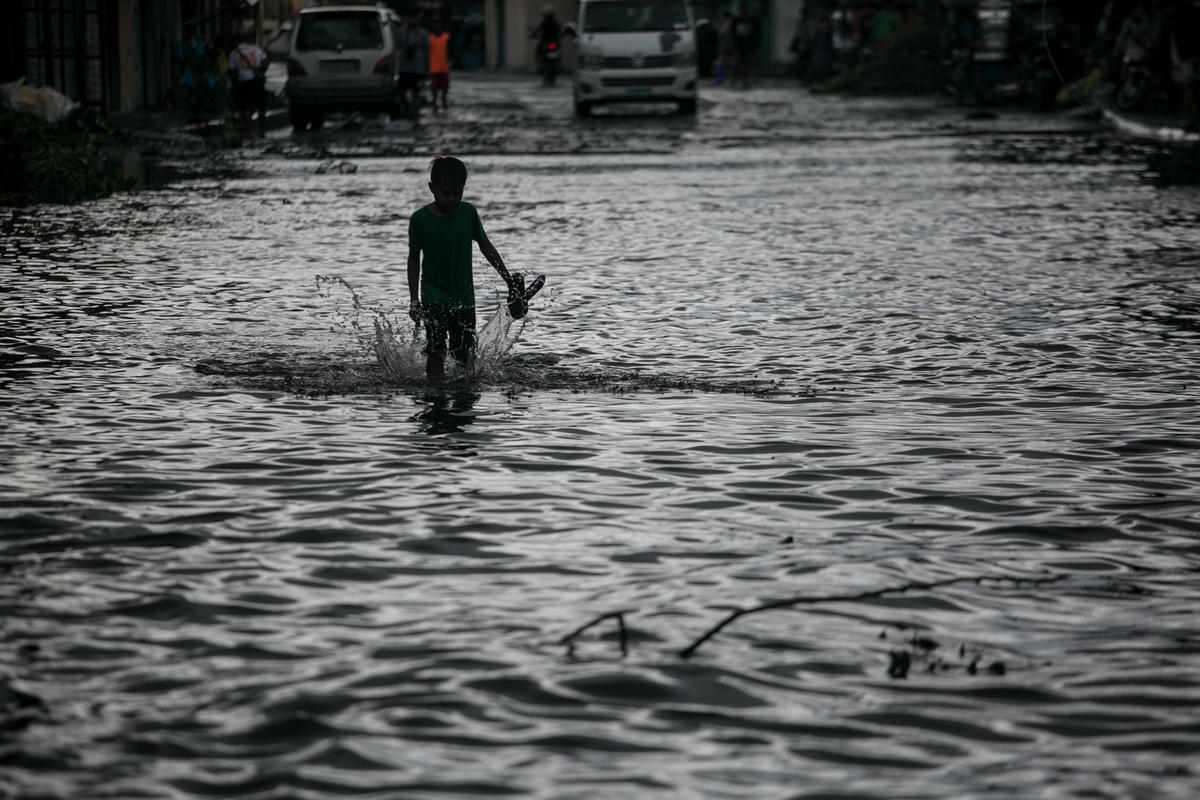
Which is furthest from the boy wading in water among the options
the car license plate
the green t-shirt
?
the car license plate

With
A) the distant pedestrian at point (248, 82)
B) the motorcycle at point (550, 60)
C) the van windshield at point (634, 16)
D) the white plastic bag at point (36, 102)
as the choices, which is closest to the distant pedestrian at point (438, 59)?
the van windshield at point (634, 16)

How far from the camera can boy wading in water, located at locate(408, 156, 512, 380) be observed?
970 cm

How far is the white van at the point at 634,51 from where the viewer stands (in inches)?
1458

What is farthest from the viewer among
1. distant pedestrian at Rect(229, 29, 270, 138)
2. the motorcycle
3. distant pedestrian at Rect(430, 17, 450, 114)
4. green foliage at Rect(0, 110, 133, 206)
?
the motorcycle

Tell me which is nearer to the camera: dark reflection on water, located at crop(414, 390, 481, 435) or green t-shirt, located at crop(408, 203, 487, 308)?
dark reflection on water, located at crop(414, 390, 481, 435)

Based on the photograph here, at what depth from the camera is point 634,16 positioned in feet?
124

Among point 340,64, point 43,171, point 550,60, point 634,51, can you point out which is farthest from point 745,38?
point 43,171

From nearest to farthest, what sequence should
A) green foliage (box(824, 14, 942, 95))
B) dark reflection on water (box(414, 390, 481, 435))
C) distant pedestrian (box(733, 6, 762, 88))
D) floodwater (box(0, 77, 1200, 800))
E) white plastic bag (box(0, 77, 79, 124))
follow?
floodwater (box(0, 77, 1200, 800)) < dark reflection on water (box(414, 390, 481, 435)) < white plastic bag (box(0, 77, 79, 124)) < green foliage (box(824, 14, 942, 95)) < distant pedestrian (box(733, 6, 762, 88))

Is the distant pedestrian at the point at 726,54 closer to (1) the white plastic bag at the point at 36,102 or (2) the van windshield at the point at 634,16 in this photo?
(2) the van windshield at the point at 634,16

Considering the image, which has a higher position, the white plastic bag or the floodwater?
the white plastic bag

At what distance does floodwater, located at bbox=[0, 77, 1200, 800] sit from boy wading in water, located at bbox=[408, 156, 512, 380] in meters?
0.33

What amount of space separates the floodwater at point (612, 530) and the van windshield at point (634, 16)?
2274 centimetres

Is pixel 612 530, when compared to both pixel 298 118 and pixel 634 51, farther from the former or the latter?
pixel 634 51

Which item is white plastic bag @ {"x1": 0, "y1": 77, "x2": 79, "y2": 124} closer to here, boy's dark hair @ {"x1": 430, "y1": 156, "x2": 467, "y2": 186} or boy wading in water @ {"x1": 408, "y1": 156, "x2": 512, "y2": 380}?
boy wading in water @ {"x1": 408, "y1": 156, "x2": 512, "y2": 380}
